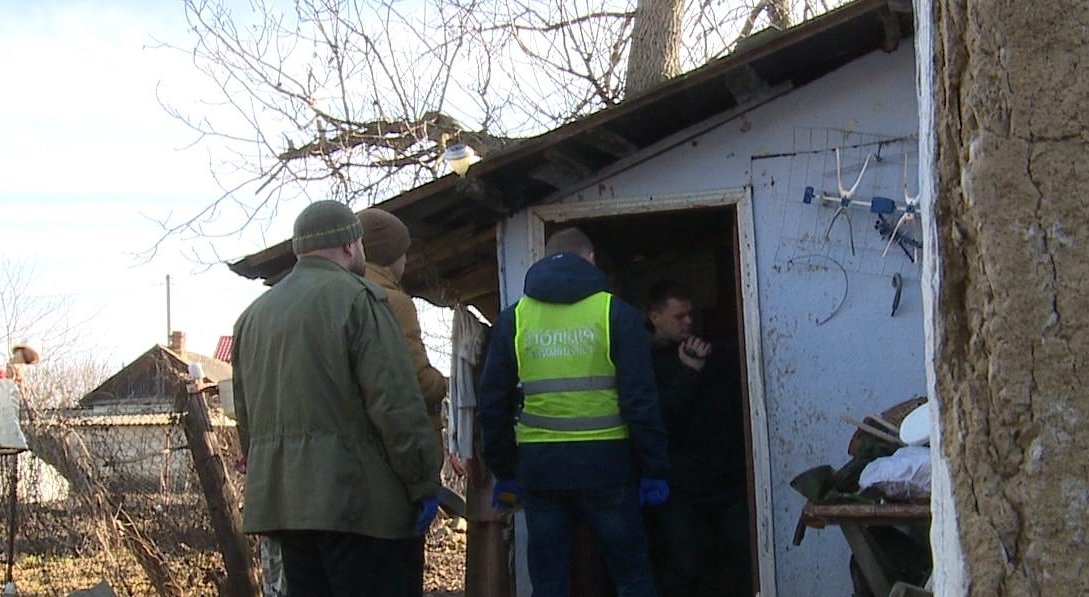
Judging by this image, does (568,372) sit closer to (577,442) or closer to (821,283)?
(577,442)

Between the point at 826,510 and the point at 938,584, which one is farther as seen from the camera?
the point at 826,510

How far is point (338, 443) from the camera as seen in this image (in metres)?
4.00

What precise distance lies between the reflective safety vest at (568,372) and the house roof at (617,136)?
1.09 meters

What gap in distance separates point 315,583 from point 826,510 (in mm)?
1764

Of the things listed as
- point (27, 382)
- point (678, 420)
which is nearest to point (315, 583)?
point (678, 420)

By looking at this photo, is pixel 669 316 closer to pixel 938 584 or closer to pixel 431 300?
pixel 431 300

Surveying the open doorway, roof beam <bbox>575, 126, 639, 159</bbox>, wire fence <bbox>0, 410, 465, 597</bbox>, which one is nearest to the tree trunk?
the open doorway

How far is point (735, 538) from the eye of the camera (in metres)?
6.45

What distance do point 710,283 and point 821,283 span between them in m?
3.03

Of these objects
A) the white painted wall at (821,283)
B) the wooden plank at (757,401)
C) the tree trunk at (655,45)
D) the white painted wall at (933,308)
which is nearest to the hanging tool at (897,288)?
the white painted wall at (821,283)

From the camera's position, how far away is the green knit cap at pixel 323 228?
425cm

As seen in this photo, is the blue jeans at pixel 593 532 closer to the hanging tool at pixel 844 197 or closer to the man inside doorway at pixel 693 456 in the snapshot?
the man inside doorway at pixel 693 456

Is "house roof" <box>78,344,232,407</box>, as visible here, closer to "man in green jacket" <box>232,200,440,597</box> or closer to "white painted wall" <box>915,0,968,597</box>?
"man in green jacket" <box>232,200,440,597</box>

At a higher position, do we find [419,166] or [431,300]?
[419,166]
